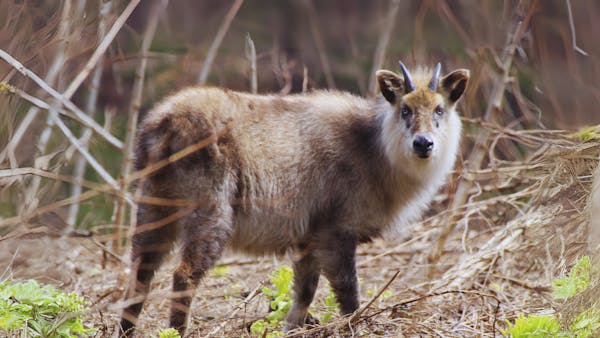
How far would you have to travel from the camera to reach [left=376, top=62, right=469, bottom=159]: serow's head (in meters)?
5.04

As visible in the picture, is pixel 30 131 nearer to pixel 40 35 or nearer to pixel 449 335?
pixel 40 35

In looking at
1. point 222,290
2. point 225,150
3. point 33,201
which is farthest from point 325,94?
point 33,201

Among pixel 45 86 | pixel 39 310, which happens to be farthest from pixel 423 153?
pixel 39 310

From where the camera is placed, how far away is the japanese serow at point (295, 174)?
464 centimetres

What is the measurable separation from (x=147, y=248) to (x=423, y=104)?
1872 mm

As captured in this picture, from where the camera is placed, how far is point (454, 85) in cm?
525

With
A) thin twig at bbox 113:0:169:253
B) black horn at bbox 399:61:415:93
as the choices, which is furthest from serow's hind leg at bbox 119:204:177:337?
black horn at bbox 399:61:415:93

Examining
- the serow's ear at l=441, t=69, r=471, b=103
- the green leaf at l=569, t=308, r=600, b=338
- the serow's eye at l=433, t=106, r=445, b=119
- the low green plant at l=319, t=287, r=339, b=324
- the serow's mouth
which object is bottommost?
the low green plant at l=319, t=287, r=339, b=324

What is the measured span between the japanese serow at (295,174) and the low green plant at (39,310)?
0.61m

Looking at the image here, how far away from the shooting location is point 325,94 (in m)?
5.56

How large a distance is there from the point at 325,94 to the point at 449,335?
1.88 meters

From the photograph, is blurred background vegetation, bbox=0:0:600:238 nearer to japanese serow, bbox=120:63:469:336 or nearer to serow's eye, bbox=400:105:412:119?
japanese serow, bbox=120:63:469:336

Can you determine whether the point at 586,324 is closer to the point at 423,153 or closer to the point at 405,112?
the point at 423,153

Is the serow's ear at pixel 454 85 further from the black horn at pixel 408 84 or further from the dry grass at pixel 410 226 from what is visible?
the dry grass at pixel 410 226
